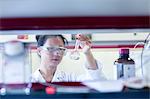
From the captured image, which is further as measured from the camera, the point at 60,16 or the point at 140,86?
the point at 60,16

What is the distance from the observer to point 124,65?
86 cm

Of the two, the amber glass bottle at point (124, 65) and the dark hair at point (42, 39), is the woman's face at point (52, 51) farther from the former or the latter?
the amber glass bottle at point (124, 65)

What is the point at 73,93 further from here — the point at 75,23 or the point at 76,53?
the point at 75,23

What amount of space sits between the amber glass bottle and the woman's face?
0.65 ft

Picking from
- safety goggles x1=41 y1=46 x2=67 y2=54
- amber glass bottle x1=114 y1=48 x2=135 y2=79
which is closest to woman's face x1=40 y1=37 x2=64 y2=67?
safety goggles x1=41 y1=46 x2=67 y2=54

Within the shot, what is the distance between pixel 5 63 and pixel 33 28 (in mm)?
161

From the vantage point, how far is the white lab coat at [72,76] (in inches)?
33.6

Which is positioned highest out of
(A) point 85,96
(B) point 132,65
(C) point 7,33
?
(C) point 7,33

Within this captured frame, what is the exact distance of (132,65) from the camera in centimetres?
86

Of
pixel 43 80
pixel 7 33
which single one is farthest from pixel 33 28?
pixel 43 80

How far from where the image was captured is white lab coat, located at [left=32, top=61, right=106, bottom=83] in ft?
2.80

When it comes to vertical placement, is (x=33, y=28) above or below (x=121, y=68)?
above

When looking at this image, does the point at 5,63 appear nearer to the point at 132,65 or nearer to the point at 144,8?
the point at 132,65

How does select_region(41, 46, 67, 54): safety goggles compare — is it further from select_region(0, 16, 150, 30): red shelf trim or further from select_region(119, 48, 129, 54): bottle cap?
select_region(119, 48, 129, 54): bottle cap
